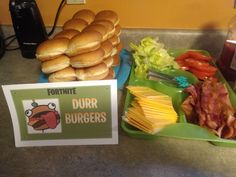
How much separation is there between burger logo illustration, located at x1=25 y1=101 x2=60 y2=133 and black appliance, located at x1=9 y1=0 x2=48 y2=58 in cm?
37

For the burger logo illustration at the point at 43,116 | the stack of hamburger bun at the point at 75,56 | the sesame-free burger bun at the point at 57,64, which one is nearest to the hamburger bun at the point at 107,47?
the stack of hamburger bun at the point at 75,56

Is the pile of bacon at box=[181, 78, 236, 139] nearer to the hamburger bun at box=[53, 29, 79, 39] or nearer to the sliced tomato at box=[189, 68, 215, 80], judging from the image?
the sliced tomato at box=[189, 68, 215, 80]

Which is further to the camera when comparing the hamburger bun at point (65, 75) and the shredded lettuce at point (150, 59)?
the shredded lettuce at point (150, 59)

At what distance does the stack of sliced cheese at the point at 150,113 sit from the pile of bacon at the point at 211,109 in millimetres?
51

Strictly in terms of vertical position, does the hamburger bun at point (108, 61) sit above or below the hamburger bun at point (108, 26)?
below

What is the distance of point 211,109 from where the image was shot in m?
0.57

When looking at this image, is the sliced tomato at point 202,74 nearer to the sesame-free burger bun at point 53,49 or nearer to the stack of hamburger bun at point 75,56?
the stack of hamburger bun at point 75,56

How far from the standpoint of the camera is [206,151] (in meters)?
0.55

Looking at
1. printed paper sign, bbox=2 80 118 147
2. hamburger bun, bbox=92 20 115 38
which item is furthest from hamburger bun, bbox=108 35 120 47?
printed paper sign, bbox=2 80 118 147

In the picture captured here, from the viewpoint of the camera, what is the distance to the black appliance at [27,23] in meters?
0.77

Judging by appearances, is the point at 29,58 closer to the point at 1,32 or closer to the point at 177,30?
the point at 1,32

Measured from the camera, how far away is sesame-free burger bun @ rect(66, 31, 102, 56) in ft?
1.94

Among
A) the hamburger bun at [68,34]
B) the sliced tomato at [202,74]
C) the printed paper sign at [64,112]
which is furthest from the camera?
the sliced tomato at [202,74]

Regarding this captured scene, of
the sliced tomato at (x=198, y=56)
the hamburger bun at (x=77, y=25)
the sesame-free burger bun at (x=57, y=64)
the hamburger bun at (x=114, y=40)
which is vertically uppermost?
the hamburger bun at (x=77, y=25)
